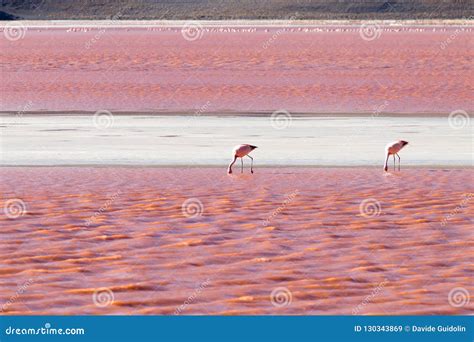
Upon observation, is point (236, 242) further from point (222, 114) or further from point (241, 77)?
point (241, 77)

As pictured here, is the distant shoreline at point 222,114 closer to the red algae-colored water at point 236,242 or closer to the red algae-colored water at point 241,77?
the red algae-colored water at point 241,77

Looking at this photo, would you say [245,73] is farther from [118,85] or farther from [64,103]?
[64,103]

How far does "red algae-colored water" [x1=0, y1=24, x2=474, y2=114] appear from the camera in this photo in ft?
88.4

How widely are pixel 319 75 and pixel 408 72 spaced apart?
10.3 ft

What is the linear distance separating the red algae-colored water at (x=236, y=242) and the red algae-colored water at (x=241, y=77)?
11.4 metres

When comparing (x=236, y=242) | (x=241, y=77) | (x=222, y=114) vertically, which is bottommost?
(x=236, y=242)

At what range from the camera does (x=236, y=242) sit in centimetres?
994

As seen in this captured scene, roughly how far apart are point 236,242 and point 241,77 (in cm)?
2559

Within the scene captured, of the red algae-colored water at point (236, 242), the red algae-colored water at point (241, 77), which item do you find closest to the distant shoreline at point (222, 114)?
the red algae-colored water at point (241, 77)

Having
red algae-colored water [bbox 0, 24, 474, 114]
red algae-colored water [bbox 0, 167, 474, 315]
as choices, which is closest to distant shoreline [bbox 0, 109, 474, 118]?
red algae-colored water [bbox 0, 24, 474, 114]

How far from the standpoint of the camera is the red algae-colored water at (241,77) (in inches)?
1061

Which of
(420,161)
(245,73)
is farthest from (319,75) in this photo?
(420,161)

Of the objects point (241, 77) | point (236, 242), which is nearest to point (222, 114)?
point (241, 77)

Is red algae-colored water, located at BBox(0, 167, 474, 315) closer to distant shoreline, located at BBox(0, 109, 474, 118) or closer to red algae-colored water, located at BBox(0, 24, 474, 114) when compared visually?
distant shoreline, located at BBox(0, 109, 474, 118)
